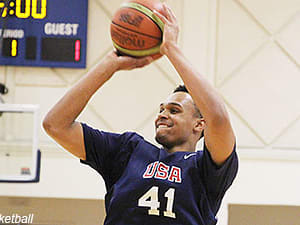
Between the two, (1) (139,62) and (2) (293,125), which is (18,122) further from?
(1) (139,62)

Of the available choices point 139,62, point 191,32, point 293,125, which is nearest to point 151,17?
point 139,62

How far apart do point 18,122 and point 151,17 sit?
115 inches

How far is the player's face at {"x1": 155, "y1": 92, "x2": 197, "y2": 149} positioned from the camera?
2.45m

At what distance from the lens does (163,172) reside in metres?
2.28

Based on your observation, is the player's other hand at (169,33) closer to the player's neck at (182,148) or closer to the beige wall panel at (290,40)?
the player's neck at (182,148)

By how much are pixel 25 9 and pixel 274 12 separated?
226 centimetres

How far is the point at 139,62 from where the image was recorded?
2281 millimetres

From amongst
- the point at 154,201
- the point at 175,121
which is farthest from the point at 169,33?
the point at 154,201

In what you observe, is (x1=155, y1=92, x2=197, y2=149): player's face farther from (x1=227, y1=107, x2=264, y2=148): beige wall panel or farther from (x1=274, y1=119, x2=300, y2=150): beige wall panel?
(x1=274, y1=119, x2=300, y2=150): beige wall panel

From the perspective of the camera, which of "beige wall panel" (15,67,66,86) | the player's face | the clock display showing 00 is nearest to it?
the player's face

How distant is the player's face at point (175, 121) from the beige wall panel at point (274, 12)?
275 centimetres

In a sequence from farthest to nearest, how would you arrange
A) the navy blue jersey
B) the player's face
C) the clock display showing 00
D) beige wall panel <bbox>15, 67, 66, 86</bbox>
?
beige wall panel <bbox>15, 67, 66, 86</bbox> < the clock display showing 00 < the player's face < the navy blue jersey

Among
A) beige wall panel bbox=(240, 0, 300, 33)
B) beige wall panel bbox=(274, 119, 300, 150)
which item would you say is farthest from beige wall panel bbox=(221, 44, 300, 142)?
beige wall panel bbox=(240, 0, 300, 33)

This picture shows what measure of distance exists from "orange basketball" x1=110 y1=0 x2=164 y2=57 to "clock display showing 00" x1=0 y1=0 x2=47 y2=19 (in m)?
2.66
